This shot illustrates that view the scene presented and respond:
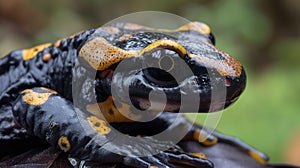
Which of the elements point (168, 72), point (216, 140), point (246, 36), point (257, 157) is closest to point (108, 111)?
point (168, 72)

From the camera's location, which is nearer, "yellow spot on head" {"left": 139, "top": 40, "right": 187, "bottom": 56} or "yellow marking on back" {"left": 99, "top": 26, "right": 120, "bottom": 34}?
"yellow spot on head" {"left": 139, "top": 40, "right": 187, "bottom": 56}

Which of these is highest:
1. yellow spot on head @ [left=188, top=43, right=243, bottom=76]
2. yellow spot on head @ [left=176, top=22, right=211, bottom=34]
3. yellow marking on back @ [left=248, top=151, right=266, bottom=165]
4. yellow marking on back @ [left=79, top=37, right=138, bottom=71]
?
yellow spot on head @ [left=176, top=22, right=211, bottom=34]

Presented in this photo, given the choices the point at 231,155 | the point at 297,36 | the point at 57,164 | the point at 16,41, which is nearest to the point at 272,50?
the point at 297,36

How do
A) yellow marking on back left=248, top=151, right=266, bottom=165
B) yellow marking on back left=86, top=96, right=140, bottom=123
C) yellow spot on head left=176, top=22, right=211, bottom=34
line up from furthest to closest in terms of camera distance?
yellow marking on back left=248, top=151, right=266, bottom=165 < yellow spot on head left=176, top=22, right=211, bottom=34 < yellow marking on back left=86, top=96, right=140, bottom=123

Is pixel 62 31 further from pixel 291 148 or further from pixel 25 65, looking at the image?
pixel 25 65

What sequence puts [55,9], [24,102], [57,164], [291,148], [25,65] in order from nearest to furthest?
[57,164] → [24,102] → [25,65] → [291,148] → [55,9]

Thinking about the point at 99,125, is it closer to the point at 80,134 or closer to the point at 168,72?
the point at 80,134

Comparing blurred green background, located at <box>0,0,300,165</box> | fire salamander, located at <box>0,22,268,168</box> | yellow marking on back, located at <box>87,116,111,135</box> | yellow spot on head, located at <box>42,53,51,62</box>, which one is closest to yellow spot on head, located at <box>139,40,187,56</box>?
Result: fire salamander, located at <box>0,22,268,168</box>

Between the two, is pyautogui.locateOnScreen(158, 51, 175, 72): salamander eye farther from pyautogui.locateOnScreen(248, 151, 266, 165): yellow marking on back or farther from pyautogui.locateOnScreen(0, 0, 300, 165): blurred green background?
pyautogui.locateOnScreen(0, 0, 300, 165): blurred green background
